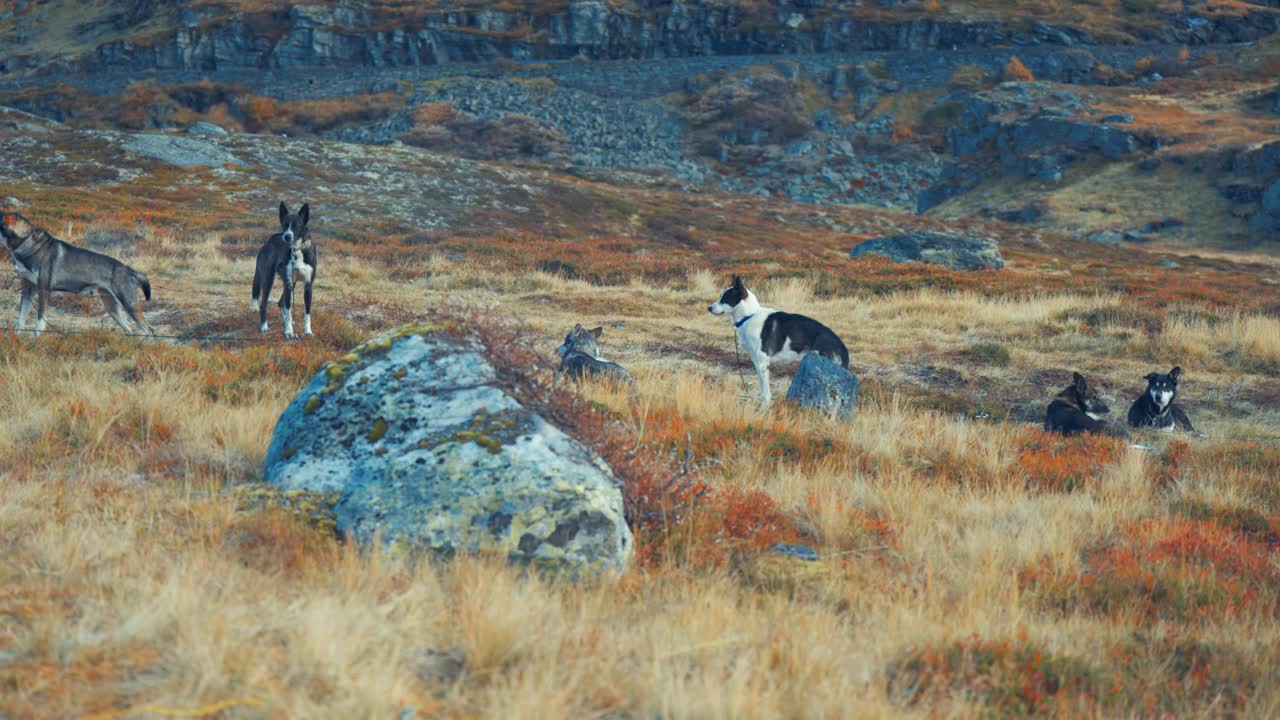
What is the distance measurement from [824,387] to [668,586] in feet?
20.3

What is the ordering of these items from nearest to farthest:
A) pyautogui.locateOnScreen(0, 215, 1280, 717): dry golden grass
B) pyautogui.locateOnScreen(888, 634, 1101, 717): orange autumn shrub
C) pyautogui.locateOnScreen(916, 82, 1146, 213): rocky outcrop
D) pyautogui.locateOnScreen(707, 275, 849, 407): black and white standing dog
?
pyautogui.locateOnScreen(0, 215, 1280, 717): dry golden grass
pyautogui.locateOnScreen(888, 634, 1101, 717): orange autumn shrub
pyautogui.locateOnScreen(707, 275, 849, 407): black and white standing dog
pyautogui.locateOnScreen(916, 82, 1146, 213): rocky outcrop

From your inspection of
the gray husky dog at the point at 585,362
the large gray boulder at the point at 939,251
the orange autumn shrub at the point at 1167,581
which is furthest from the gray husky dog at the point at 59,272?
the large gray boulder at the point at 939,251

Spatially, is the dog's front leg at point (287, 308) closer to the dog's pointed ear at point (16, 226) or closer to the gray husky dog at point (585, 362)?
the dog's pointed ear at point (16, 226)

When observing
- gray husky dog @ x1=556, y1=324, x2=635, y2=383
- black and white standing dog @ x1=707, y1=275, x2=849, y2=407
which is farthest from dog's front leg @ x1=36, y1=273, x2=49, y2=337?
black and white standing dog @ x1=707, y1=275, x2=849, y2=407

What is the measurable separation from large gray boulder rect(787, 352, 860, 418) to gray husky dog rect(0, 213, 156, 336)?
29.1 ft

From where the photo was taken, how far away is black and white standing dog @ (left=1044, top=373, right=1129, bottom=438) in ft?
32.2

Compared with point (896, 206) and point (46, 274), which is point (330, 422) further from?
point (896, 206)

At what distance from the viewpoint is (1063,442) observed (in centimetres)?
908

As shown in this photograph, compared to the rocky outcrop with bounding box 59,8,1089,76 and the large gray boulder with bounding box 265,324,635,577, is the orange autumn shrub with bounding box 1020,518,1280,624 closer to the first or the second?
the large gray boulder with bounding box 265,324,635,577

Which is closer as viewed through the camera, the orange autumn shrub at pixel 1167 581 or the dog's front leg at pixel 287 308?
the orange autumn shrub at pixel 1167 581

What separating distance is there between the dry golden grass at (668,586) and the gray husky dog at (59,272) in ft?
6.54

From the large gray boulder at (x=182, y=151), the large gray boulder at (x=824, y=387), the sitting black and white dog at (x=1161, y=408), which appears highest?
the large gray boulder at (x=182, y=151)

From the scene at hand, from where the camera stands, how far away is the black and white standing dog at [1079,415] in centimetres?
982

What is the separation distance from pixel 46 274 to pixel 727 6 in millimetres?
92705
